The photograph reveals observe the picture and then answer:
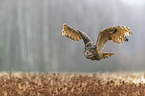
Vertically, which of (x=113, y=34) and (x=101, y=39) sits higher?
(x=113, y=34)

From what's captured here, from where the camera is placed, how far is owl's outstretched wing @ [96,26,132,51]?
7437mm

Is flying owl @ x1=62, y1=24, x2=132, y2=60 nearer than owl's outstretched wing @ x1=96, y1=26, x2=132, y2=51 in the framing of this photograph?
Yes

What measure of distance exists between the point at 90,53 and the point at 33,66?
16.7 metres

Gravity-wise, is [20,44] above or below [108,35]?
above

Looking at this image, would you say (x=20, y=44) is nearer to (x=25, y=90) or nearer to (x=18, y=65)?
(x=18, y=65)

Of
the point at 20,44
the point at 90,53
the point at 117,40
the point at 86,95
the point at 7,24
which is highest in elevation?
the point at 7,24

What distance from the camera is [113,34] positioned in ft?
25.3

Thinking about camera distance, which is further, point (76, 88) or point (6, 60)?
point (6, 60)

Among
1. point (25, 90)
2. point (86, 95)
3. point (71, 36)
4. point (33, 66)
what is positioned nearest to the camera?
point (86, 95)

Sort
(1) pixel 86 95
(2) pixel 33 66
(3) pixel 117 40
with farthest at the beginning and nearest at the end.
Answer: (2) pixel 33 66, (3) pixel 117 40, (1) pixel 86 95

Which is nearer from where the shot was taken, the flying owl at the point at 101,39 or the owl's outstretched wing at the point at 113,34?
the flying owl at the point at 101,39

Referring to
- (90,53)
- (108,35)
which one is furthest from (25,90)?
(108,35)

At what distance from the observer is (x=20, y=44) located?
2595 cm

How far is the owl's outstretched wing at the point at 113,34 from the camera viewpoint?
24.4ft
